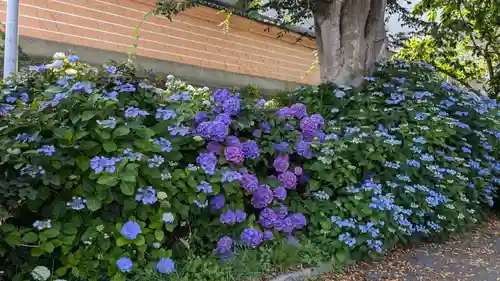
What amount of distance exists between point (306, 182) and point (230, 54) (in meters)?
5.58

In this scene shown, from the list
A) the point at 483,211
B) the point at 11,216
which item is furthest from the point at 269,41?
the point at 11,216

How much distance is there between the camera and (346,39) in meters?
5.64

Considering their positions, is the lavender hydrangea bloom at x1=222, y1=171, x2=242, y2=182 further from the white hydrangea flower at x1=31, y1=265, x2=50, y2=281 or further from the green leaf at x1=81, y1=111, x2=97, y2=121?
the white hydrangea flower at x1=31, y1=265, x2=50, y2=281

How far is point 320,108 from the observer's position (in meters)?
4.97

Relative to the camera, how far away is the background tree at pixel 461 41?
30.3 ft

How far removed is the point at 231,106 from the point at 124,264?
4.67 feet

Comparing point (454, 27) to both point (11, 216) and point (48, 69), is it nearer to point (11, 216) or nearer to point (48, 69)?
point (48, 69)

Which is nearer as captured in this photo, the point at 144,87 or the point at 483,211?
the point at 144,87

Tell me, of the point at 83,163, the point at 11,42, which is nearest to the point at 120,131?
the point at 83,163

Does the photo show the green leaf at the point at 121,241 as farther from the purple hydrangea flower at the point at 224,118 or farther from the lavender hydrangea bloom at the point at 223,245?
the purple hydrangea flower at the point at 224,118

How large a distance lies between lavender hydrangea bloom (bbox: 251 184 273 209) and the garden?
0.04ft

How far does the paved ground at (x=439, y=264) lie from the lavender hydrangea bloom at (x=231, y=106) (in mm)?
1415

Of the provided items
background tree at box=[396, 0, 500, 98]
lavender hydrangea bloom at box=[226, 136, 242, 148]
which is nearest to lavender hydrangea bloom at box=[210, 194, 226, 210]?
lavender hydrangea bloom at box=[226, 136, 242, 148]

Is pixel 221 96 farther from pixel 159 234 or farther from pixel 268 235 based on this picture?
pixel 159 234
